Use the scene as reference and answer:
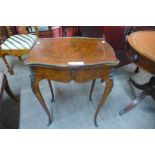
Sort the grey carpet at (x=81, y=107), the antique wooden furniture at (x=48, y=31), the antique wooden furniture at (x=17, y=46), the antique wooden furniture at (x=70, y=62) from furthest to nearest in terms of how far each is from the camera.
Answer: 1. the antique wooden furniture at (x=48, y=31)
2. the antique wooden furniture at (x=17, y=46)
3. the grey carpet at (x=81, y=107)
4. the antique wooden furniture at (x=70, y=62)

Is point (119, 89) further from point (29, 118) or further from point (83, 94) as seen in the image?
point (29, 118)

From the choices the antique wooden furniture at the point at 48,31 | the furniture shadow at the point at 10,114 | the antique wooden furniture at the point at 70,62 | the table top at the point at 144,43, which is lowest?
the furniture shadow at the point at 10,114

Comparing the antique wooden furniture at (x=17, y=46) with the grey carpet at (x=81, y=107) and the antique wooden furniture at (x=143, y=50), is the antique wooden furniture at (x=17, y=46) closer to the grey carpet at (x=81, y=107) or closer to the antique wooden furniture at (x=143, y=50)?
the grey carpet at (x=81, y=107)

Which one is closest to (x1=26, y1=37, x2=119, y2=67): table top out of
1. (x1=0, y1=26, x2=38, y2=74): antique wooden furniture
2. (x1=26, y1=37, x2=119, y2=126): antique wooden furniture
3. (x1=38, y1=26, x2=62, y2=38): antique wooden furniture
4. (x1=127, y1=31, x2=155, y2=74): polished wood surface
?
(x1=26, y1=37, x2=119, y2=126): antique wooden furniture

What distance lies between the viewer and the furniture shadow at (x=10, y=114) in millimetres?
1428

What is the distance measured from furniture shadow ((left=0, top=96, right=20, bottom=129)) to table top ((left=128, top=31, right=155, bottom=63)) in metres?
1.25

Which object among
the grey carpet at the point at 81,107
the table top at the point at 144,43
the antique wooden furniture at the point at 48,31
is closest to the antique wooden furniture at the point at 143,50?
the table top at the point at 144,43

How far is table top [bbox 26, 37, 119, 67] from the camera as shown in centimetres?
93

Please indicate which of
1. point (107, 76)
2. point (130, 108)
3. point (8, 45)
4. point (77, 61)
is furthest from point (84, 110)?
point (8, 45)

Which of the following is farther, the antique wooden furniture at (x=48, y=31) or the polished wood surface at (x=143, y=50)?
the antique wooden furniture at (x=48, y=31)

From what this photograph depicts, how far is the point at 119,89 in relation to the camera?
1.81 m

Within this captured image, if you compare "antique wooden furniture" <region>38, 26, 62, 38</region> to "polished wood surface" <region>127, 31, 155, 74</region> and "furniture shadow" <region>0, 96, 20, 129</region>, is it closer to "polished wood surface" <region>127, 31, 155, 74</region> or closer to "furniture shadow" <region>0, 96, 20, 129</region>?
"furniture shadow" <region>0, 96, 20, 129</region>

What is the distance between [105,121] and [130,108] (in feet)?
0.94
